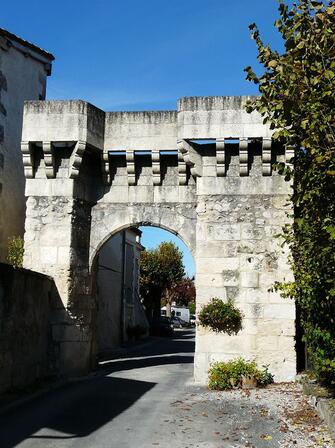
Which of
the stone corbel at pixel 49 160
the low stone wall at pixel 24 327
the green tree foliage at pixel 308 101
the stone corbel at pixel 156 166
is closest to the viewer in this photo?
the green tree foliage at pixel 308 101

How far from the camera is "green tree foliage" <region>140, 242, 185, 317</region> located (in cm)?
3438

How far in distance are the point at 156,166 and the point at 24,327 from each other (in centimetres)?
446

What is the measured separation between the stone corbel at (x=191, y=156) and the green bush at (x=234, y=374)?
3991 millimetres

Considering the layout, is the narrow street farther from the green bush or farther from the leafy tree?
the leafy tree

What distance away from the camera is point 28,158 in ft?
39.1

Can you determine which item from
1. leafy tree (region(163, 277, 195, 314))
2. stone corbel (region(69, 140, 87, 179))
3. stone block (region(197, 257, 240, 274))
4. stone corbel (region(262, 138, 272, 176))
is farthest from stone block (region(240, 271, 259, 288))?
leafy tree (region(163, 277, 195, 314))

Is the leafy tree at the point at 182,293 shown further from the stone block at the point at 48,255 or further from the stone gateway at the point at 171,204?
the stone block at the point at 48,255

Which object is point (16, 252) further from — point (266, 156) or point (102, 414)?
point (266, 156)

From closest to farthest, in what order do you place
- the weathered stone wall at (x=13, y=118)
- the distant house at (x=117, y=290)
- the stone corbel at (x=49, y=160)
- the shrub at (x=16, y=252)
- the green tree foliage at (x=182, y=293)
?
the stone corbel at (x=49, y=160), the shrub at (x=16, y=252), the weathered stone wall at (x=13, y=118), the distant house at (x=117, y=290), the green tree foliage at (x=182, y=293)

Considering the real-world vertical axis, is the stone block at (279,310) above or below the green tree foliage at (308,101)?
below

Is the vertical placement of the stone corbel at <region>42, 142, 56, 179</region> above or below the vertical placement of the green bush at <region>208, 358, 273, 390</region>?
above

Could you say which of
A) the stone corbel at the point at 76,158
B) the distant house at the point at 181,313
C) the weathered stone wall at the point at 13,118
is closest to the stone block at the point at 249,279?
the stone corbel at the point at 76,158

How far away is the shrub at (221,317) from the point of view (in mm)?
10752

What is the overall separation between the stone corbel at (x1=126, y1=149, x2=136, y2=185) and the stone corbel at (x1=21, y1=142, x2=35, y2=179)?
213cm
